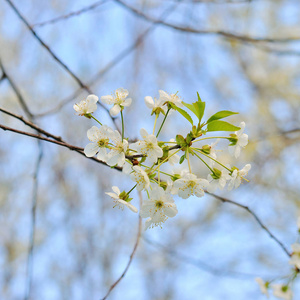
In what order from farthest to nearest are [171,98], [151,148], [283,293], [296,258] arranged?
[283,293] < [296,258] < [171,98] < [151,148]

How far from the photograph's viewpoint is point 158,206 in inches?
38.0

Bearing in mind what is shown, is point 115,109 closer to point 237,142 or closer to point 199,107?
point 199,107

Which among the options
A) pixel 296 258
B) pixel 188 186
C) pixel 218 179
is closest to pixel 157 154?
pixel 188 186

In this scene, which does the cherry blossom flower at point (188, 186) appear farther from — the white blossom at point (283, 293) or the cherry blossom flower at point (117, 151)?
the white blossom at point (283, 293)

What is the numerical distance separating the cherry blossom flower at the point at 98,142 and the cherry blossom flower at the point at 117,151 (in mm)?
34

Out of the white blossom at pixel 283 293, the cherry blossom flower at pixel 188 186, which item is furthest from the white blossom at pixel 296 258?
the cherry blossom flower at pixel 188 186

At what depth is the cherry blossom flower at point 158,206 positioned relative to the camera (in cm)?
93

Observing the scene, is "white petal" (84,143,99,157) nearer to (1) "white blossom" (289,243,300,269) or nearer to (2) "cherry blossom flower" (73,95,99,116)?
(2) "cherry blossom flower" (73,95,99,116)

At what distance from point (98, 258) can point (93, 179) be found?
1.26 m

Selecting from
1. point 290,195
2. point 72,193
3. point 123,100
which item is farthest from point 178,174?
point 72,193

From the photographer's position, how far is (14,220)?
5.97 metres

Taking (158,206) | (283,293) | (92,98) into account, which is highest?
(283,293)

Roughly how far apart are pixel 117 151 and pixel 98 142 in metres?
0.08

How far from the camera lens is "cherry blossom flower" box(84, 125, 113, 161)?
990 millimetres
